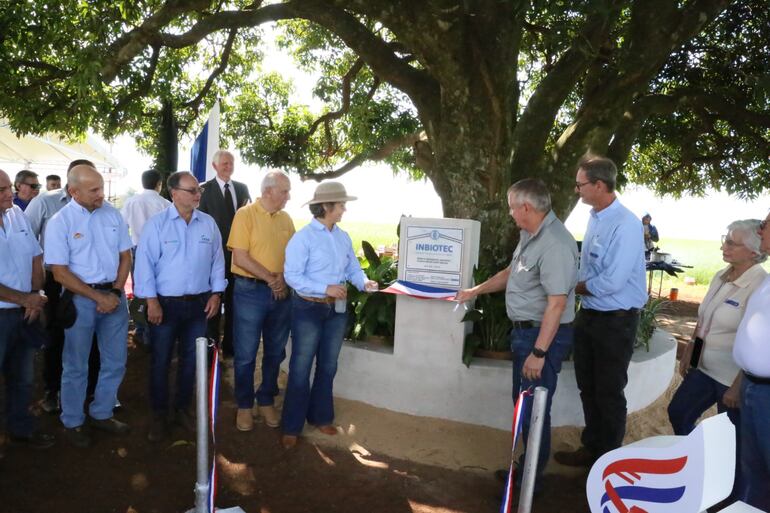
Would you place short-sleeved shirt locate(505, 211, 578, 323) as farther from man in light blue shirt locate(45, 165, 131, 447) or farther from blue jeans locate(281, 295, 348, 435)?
man in light blue shirt locate(45, 165, 131, 447)

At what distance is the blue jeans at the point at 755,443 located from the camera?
269cm

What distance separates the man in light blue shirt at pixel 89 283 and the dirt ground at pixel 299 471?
30cm

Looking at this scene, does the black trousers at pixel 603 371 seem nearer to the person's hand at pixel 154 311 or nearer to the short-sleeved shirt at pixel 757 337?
the short-sleeved shirt at pixel 757 337

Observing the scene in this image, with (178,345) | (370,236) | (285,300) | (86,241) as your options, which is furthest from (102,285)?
(370,236)

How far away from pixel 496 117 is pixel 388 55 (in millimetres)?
1684

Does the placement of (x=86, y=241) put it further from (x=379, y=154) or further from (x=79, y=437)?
(x=379, y=154)

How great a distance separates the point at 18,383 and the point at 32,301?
652mm

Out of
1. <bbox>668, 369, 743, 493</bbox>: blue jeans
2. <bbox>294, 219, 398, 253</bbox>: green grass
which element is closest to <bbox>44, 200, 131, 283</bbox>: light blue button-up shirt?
<bbox>668, 369, 743, 493</bbox>: blue jeans

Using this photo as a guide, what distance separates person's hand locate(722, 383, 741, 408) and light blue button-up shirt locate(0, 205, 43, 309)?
4.50 metres

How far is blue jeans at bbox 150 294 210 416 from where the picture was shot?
174 inches

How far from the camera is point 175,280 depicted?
14.3 ft

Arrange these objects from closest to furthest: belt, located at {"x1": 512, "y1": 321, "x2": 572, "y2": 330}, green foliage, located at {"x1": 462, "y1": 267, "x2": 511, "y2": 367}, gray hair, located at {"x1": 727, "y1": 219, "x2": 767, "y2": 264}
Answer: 1. gray hair, located at {"x1": 727, "y1": 219, "x2": 767, "y2": 264}
2. belt, located at {"x1": 512, "y1": 321, "x2": 572, "y2": 330}
3. green foliage, located at {"x1": 462, "y1": 267, "x2": 511, "y2": 367}

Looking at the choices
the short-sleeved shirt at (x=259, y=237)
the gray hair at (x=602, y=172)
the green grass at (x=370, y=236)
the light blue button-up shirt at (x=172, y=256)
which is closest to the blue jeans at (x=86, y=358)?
the light blue button-up shirt at (x=172, y=256)

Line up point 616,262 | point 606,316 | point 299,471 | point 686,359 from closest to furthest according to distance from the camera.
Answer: point 686,359
point 616,262
point 606,316
point 299,471
